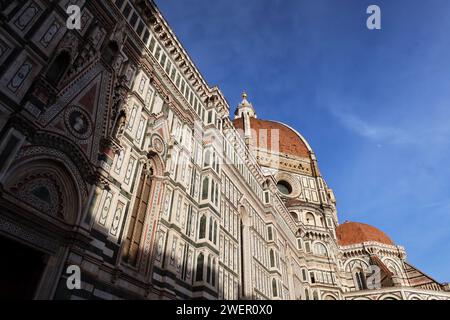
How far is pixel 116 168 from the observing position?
1118cm

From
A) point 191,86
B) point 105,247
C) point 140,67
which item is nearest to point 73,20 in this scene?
point 140,67

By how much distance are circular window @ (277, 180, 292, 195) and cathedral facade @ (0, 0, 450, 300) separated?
985 inches

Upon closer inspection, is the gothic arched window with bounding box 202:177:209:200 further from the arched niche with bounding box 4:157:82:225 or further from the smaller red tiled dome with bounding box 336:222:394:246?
the smaller red tiled dome with bounding box 336:222:394:246

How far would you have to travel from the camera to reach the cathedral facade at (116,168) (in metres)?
8.11

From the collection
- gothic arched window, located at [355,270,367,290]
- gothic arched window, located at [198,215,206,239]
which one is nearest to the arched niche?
gothic arched window, located at [198,215,206,239]

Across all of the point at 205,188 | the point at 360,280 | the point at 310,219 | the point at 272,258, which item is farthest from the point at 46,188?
the point at 360,280

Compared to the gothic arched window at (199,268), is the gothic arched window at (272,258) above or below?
above

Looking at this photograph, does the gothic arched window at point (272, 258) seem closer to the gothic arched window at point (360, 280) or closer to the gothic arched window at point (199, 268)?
the gothic arched window at point (199, 268)

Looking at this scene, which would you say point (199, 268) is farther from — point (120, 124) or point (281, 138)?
point (281, 138)

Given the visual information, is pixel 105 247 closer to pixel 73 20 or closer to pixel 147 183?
pixel 147 183

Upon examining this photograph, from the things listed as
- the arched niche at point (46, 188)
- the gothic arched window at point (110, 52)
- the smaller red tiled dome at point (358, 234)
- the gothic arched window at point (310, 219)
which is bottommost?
the arched niche at point (46, 188)

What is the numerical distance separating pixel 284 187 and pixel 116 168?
41.1 meters

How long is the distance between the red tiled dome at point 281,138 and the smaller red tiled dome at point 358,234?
13966 mm

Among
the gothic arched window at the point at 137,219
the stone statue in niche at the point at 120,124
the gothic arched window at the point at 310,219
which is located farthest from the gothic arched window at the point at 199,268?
the gothic arched window at the point at 310,219
